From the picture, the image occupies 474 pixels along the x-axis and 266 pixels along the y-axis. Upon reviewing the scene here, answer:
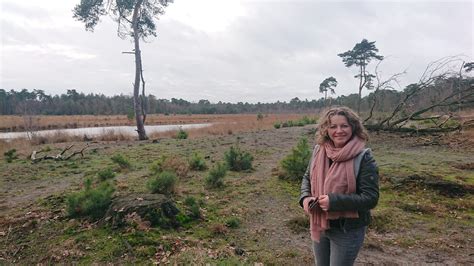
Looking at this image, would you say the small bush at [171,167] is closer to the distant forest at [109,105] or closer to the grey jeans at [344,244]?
the grey jeans at [344,244]

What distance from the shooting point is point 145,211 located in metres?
4.41

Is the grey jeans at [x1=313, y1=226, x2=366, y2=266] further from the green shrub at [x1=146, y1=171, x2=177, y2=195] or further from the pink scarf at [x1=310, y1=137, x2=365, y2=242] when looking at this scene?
the green shrub at [x1=146, y1=171, x2=177, y2=195]

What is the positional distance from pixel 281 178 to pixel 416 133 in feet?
27.2

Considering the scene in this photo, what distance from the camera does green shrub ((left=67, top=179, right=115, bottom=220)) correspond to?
459 centimetres

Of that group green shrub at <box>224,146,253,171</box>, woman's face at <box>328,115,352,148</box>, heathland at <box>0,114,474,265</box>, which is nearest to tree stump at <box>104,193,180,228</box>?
heathland at <box>0,114,474,265</box>

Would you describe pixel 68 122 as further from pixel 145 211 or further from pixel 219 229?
pixel 219 229

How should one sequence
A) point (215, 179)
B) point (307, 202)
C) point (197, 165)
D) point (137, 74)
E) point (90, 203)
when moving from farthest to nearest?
point (137, 74) → point (197, 165) → point (215, 179) → point (90, 203) → point (307, 202)

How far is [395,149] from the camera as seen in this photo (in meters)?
11.0

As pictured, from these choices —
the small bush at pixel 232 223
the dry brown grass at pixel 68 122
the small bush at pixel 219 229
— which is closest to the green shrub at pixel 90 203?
the small bush at pixel 219 229

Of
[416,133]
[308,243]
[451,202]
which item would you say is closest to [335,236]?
[308,243]

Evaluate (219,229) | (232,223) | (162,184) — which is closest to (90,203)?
(162,184)

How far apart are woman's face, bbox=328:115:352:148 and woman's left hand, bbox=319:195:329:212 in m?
0.39

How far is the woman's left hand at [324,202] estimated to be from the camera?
6.88 ft

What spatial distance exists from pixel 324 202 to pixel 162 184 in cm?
404
